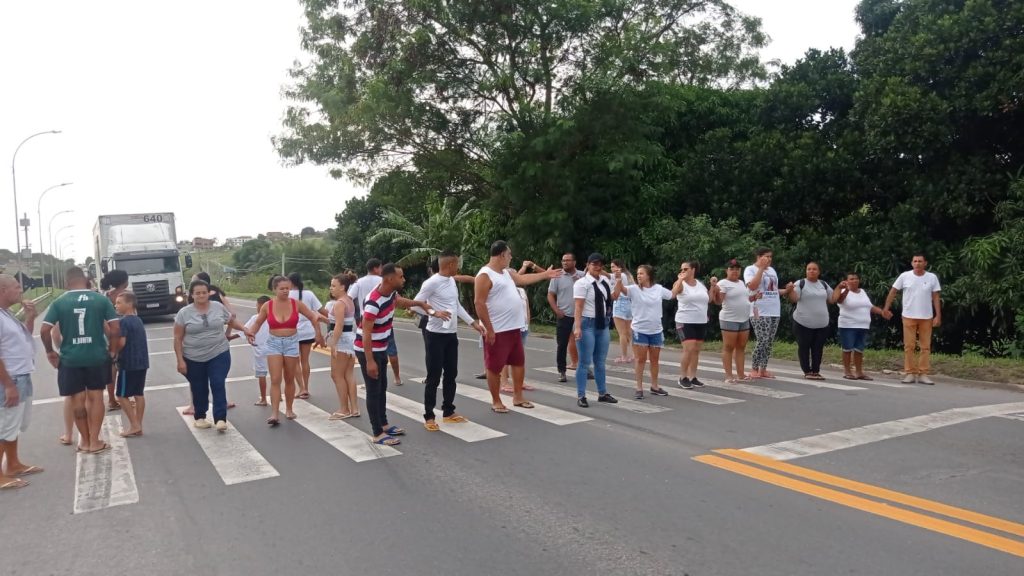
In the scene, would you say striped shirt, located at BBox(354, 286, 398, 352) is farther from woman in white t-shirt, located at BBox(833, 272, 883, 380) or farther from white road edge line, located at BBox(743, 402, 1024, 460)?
woman in white t-shirt, located at BBox(833, 272, 883, 380)

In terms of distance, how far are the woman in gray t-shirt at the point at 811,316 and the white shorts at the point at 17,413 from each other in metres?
8.97

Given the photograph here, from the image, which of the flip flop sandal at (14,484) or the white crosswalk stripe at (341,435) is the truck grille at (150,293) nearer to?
the white crosswalk stripe at (341,435)

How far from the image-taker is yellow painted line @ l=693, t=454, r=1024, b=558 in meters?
4.12

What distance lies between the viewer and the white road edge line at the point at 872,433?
6207 mm

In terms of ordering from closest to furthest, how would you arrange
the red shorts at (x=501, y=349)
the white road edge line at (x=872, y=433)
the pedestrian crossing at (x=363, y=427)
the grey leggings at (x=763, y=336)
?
the pedestrian crossing at (x=363, y=427)
the white road edge line at (x=872, y=433)
the red shorts at (x=501, y=349)
the grey leggings at (x=763, y=336)

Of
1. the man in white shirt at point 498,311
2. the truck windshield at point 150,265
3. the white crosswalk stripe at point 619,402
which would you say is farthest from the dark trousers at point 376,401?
the truck windshield at point 150,265

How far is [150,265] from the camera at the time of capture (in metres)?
26.5

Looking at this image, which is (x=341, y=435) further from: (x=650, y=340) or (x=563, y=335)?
(x=563, y=335)

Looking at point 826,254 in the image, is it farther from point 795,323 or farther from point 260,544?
point 260,544

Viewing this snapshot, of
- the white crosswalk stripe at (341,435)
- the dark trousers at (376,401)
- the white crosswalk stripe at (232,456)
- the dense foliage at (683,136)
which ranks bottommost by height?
the white crosswalk stripe at (232,456)

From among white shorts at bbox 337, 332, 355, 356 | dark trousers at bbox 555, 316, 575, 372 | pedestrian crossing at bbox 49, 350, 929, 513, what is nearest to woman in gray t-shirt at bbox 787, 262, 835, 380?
pedestrian crossing at bbox 49, 350, 929, 513

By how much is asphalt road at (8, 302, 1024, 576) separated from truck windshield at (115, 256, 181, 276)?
64.5 ft

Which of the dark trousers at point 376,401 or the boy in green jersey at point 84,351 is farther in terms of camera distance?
the dark trousers at point 376,401

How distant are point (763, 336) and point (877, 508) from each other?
18.4 feet
